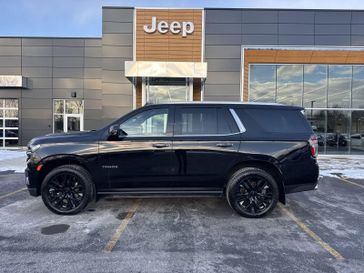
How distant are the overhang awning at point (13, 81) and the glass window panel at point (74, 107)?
2.86m

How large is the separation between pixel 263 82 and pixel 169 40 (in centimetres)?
585

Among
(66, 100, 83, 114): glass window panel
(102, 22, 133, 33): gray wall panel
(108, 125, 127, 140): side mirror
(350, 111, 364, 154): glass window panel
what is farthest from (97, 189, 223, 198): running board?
(66, 100, 83, 114): glass window panel

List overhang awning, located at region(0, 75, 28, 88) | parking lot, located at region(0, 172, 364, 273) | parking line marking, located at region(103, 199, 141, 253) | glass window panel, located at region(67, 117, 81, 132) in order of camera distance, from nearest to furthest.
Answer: parking lot, located at region(0, 172, 364, 273), parking line marking, located at region(103, 199, 141, 253), overhang awning, located at region(0, 75, 28, 88), glass window panel, located at region(67, 117, 81, 132)

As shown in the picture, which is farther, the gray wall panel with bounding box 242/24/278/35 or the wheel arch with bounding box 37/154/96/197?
the gray wall panel with bounding box 242/24/278/35

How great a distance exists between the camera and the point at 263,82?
16.8 meters

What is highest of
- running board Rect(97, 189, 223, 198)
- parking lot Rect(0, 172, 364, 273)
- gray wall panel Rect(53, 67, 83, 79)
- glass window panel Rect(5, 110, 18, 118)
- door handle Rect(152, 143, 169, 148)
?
gray wall panel Rect(53, 67, 83, 79)

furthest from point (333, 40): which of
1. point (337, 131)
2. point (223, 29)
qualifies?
point (223, 29)

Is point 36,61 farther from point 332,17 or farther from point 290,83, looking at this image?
point 332,17

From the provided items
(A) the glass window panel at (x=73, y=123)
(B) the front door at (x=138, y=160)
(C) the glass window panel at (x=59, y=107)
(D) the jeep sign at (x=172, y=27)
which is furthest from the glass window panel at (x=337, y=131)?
(C) the glass window panel at (x=59, y=107)

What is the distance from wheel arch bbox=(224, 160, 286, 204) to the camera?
5406 mm

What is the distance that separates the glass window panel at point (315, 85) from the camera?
54.7 ft

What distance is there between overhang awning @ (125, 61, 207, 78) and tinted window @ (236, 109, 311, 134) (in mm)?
9020

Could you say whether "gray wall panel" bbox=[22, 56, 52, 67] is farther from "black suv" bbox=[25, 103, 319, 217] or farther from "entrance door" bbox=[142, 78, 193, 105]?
"black suv" bbox=[25, 103, 319, 217]

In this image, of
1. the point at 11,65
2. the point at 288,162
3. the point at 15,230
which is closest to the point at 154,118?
the point at 288,162
